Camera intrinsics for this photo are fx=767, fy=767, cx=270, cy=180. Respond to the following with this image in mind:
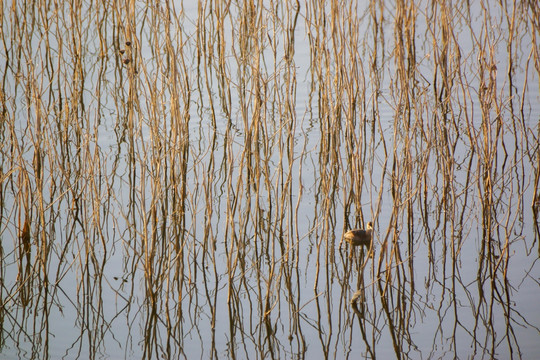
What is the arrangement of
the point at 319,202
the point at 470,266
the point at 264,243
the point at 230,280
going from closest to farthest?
the point at 230,280 < the point at 470,266 < the point at 264,243 < the point at 319,202

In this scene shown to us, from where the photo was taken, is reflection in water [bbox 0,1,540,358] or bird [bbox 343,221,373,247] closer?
reflection in water [bbox 0,1,540,358]

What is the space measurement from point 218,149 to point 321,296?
4.09 feet

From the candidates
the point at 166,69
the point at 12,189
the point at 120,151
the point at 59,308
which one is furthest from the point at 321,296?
the point at 166,69

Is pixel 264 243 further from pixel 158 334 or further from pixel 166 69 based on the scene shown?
pixel 166 69

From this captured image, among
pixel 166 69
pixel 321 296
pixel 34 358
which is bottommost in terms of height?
pixel 34 358

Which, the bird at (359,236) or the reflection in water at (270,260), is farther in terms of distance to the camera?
the bird at (359,236)

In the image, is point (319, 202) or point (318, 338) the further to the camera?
point (319, 202)

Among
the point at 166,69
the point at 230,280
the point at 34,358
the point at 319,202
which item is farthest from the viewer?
the point at 166,69

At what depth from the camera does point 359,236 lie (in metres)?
2.00

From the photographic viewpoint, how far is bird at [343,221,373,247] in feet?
6.57

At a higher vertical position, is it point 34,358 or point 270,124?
point 270,124

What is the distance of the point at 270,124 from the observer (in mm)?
3107

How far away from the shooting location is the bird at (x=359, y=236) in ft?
6.57

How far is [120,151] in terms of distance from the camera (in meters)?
2.92
